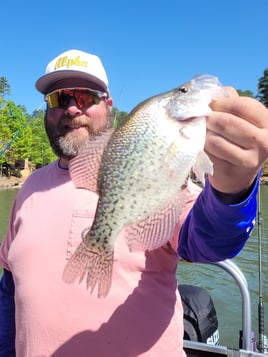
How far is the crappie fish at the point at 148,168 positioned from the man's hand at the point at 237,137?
0.05 metres

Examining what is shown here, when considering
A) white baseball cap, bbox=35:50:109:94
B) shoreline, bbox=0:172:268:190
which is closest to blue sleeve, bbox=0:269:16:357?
white baseball cap, bbox=35:50:109:94

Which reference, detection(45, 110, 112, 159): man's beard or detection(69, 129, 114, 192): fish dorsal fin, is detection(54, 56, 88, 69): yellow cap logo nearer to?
detection(45, 110, 112, 159): man's beard

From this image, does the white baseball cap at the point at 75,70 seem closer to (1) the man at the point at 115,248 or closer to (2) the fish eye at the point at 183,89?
(1) the man at the point at 115,248

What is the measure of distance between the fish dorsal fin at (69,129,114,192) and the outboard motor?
2557 mm

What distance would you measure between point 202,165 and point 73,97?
176 centimetres

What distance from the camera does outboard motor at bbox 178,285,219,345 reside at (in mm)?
3830

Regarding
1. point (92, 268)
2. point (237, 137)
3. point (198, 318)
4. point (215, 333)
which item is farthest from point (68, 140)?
point (215, 333)

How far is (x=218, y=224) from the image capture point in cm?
168

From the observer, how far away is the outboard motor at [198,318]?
3830 mm

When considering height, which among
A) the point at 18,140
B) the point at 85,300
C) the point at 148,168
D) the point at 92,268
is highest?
the point at 18,140

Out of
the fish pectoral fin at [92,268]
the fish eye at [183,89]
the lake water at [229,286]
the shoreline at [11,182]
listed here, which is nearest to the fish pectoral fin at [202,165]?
the fish eye at [183,89]

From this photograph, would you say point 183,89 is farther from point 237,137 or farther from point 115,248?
point 115,248

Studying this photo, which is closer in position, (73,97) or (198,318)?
(73,97)

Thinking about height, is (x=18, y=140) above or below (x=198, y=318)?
above
